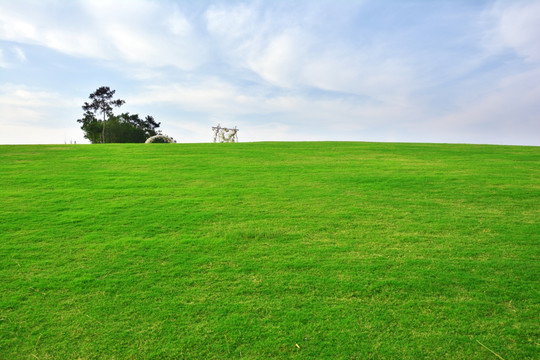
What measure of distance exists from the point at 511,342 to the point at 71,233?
554 centimetres

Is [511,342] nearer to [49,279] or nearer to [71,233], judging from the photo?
[49,279]

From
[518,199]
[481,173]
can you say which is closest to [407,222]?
[518,199]

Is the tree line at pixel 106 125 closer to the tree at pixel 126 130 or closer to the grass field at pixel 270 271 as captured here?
the tree at pixel 126 130

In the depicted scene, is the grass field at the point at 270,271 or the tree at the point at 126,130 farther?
the tree at the point at 126,130

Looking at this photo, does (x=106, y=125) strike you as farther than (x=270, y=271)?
Yes

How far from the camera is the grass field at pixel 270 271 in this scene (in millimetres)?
2723

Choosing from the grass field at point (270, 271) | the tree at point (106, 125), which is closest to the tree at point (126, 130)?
the tree at point (106, 125)

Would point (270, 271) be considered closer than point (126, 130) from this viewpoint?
Yes

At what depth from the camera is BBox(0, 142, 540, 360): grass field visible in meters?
2.72

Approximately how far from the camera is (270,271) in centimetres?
374

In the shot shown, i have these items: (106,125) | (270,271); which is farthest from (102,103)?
(270,271)

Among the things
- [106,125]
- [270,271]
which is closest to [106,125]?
[106,125]

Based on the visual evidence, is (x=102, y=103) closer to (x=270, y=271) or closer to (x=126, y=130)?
(x=126, y=130)

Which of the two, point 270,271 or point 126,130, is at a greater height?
point 126,130
